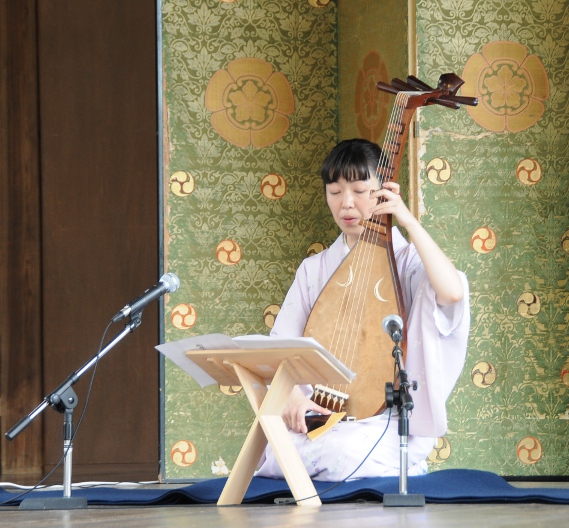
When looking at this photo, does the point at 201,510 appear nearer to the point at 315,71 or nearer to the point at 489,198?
the point at 489,198

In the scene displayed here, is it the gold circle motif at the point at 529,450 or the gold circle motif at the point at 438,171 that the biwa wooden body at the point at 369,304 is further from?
the gold circle motif at the point at 529,450

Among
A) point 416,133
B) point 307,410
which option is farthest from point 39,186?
point 307,410

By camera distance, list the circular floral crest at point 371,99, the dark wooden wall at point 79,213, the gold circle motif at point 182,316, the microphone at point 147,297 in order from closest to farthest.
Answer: the microphone at point 147,297 < the circular floral crest at point 371,99 < the gold circle motif at point 182,316 < the dark wooden wall at point 79,213

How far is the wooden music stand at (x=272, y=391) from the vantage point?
8.95ft

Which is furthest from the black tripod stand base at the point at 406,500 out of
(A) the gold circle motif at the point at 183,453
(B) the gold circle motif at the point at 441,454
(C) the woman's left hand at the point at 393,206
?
(A) the gold circle motif at the point at 183,453

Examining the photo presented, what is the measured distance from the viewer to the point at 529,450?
3932 mm

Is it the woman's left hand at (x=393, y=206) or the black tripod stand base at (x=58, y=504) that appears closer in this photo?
the black tripod stand base at (x=58, y=504)

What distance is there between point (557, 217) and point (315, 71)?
1.24 metres

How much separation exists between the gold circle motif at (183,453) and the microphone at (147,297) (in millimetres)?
1410

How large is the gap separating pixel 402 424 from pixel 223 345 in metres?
0.55

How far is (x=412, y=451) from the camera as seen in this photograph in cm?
329

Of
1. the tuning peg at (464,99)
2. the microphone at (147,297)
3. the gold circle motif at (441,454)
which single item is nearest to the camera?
the microphone at (147,297)

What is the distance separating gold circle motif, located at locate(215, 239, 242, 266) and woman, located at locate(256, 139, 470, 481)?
3.18 ft

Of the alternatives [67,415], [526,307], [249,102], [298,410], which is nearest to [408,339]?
[298,410]
